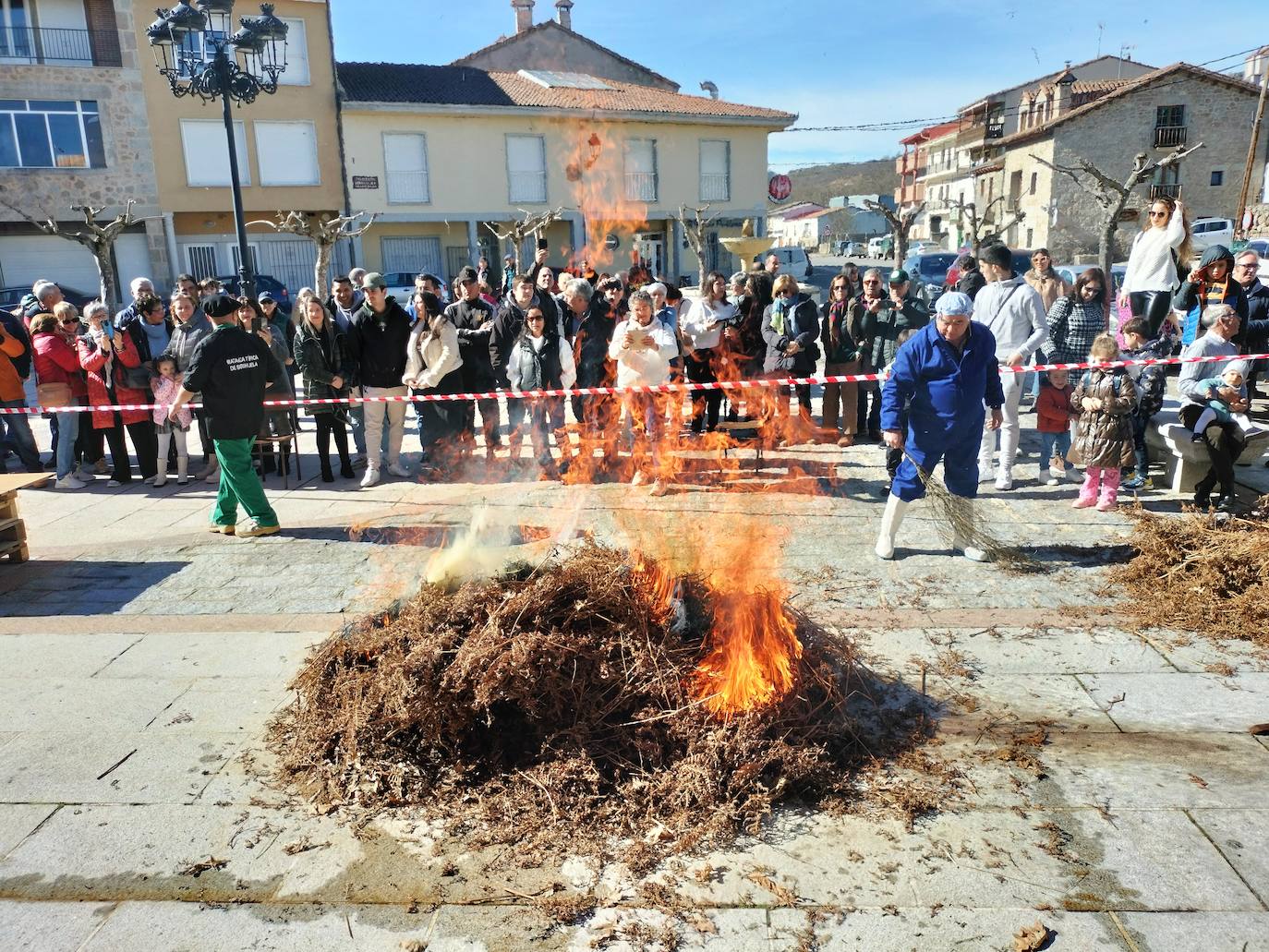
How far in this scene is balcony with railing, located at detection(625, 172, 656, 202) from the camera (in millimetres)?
33406

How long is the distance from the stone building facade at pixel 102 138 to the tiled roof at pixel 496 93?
671 centimetres

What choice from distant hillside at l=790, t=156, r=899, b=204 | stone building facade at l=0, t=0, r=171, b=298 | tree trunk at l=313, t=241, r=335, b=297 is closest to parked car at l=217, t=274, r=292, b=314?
tree trunk at l=313, t=241, r=335, b=297

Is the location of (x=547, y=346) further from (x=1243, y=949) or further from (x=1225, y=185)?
(x=1225, y=185)

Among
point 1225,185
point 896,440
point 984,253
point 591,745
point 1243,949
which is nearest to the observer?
point 1243,949

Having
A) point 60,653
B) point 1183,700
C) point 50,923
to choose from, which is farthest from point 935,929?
point 60,653

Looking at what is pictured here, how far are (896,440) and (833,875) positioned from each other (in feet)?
12.2

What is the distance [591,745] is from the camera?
12.8 ft

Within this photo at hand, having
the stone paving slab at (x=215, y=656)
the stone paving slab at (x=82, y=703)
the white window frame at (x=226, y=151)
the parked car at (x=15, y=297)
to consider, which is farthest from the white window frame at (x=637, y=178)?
the stone paving slab at (x=82, y=703)

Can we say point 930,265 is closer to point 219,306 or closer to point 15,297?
point 219,306

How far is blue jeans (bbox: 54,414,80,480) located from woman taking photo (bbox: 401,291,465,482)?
11.4ft

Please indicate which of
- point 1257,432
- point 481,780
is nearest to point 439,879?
point 481,780

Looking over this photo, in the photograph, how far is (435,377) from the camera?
29.5 feet

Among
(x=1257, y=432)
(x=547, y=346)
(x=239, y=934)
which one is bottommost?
(x=239, y=934)

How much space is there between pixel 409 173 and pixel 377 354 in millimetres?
25152
